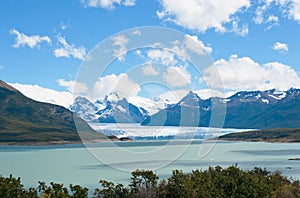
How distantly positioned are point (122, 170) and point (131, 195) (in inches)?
2075

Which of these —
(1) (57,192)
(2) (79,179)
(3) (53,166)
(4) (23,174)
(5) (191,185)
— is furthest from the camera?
(3) (53,166)

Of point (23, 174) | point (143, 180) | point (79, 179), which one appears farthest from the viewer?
point (23, 174)

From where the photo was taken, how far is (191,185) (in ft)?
129

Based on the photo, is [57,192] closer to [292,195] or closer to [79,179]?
[292,195]

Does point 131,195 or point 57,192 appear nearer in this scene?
point 57,192

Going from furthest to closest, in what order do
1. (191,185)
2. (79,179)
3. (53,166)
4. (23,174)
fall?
1. (53,166)
2. (23,174)
3. (79,179)
4. (191,185)

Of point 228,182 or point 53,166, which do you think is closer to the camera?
point 228,182

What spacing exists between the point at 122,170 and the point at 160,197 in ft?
177

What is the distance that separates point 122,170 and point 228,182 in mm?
54281

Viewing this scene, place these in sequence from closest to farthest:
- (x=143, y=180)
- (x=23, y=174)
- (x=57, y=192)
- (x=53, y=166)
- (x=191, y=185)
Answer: (x=57, y=192)
(x=191, y=185)
(x=143, y=180)
(x=23, y=174)
(x=53, y=166)

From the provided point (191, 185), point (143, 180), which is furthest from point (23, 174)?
point (191, 185)

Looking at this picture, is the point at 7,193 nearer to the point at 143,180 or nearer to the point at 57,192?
the point at 57,192

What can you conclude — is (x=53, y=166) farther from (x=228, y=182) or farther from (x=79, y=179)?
(x=228, y=182)

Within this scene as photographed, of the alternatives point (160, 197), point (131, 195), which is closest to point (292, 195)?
point (160, 197)
